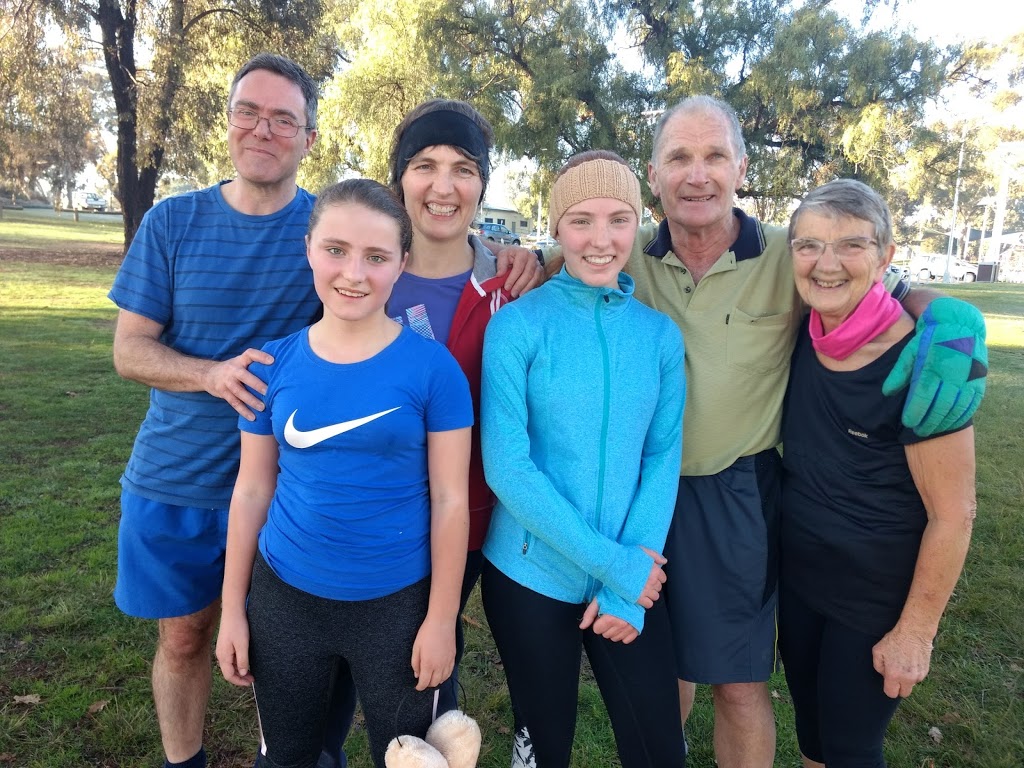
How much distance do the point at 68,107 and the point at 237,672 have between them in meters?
15.4

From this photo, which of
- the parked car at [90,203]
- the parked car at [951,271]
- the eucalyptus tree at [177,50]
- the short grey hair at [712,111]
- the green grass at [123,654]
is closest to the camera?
the short grey hair at [712,111]

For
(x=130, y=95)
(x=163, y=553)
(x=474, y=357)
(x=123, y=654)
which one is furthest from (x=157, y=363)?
(x=130, y=95)

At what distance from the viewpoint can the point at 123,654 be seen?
3.65m

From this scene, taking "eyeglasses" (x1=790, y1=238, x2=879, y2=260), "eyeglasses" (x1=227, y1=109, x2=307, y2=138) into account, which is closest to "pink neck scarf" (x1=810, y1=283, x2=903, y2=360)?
"eyeglasses" (x1=790, y1=238, x2=879, y2=260)

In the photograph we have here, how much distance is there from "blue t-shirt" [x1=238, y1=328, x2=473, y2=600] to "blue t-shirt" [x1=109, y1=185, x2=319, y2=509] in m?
0.55

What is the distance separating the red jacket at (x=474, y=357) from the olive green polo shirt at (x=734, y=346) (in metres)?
0.58

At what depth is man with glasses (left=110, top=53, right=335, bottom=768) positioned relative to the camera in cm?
239

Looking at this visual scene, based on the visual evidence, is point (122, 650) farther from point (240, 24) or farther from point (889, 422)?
point (240, 24)

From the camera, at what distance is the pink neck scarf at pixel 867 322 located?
208 centimetres

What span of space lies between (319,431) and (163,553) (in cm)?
103

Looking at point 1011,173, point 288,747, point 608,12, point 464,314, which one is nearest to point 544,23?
point 608,12

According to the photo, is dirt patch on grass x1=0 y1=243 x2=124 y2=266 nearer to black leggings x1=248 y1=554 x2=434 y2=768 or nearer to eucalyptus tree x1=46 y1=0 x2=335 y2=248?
eucalyptus tree x1=46 y1=0 x2=335 y2=248

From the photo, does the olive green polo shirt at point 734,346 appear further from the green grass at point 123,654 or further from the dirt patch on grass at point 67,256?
the dirt patch on grass at point 67,256

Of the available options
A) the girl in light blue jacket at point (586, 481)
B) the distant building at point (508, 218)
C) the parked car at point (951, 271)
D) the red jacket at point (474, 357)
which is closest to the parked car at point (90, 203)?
the distant building at point (508, 218)
